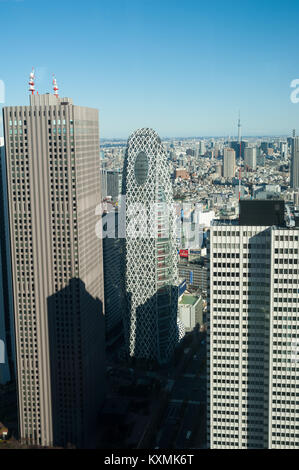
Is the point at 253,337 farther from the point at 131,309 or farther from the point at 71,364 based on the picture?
the point at 131,309

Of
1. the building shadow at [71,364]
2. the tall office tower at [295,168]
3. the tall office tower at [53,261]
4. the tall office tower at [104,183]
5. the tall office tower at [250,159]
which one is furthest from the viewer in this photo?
the tall office tower at [250,159]

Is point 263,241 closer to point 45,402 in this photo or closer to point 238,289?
point 238,289

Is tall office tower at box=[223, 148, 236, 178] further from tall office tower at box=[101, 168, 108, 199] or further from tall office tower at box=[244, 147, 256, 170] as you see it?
tall office tower at box=[101, 168, 108, 199]

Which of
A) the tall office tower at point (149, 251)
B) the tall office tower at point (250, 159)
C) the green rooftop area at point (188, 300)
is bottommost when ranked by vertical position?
the green rooftop area at point (188, 300)

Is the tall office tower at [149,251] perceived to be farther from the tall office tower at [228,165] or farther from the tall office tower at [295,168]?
the tall office tower at [228,165]

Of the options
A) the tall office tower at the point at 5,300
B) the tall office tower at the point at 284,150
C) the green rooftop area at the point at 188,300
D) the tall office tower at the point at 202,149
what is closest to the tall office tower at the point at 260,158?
the tall office tower at the point at 284,150

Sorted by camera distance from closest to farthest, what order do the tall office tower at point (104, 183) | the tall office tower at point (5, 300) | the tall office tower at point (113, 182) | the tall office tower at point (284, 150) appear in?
the tall office tower at point (5, 300) < the tall office tower at point (104, 183) < the tall office tower at point (113, 182) < the tall office tower at point (284, 150)
